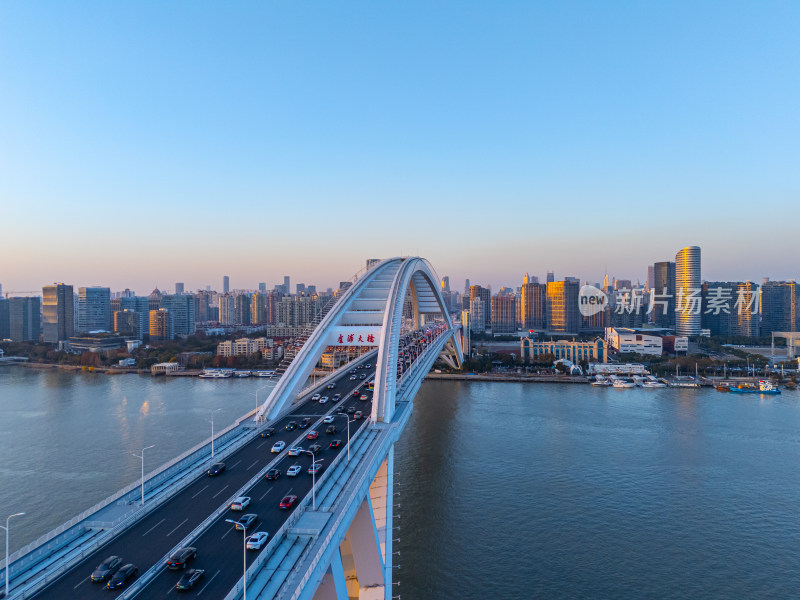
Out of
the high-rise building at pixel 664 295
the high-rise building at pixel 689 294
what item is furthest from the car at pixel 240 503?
the high-rise building at pixel 664 295

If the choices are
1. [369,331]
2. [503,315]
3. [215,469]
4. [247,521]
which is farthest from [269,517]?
[503,315]

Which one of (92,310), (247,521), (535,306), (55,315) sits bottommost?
(247,521)

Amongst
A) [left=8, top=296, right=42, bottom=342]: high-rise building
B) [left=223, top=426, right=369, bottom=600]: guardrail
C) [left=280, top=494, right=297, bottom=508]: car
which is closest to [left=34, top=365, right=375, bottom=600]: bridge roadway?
[left=280, top=494, right=297, bottom=508]: car

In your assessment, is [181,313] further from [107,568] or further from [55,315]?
[107,568]

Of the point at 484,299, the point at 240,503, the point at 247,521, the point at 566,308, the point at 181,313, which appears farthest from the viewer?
the point at 484,299

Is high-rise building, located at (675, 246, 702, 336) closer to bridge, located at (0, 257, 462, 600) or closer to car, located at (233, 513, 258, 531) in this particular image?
bridge, located at (0, 257, 462, 600)

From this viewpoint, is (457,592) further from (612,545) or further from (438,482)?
(438,482)

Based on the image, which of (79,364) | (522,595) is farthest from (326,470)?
(79,364)
